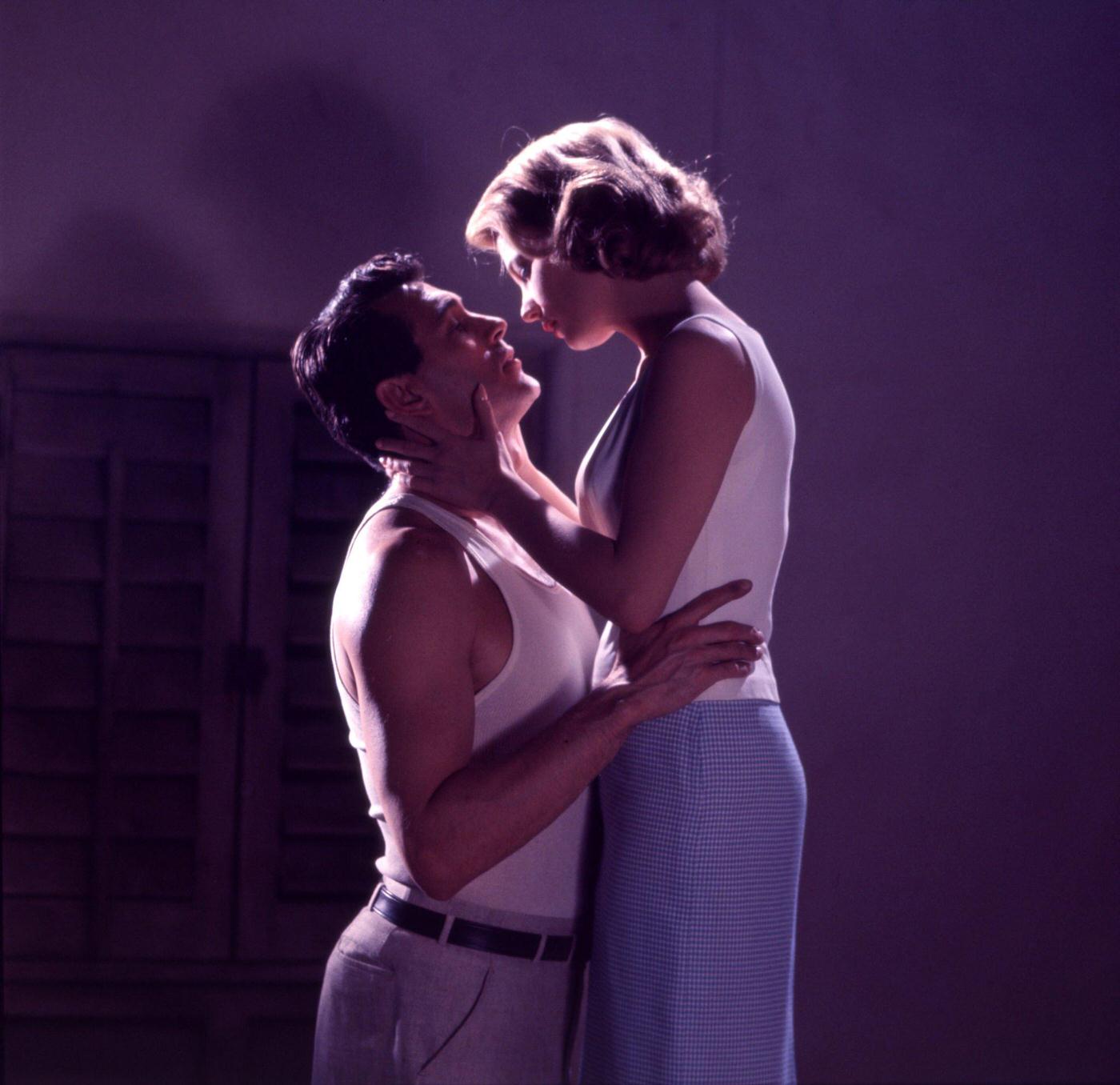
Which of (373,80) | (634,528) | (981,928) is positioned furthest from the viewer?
(981,928)

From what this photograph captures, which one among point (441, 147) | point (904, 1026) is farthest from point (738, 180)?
point (904, 1026)

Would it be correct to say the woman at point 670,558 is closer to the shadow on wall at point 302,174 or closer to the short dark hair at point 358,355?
the short dark hair at point 358,355

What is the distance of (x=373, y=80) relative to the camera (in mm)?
2604

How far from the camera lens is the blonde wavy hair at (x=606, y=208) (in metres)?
1.30

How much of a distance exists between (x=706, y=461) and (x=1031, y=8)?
2279 millimetres

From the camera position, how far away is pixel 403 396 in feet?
4.54

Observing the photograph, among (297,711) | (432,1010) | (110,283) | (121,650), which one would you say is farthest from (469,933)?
(110,283)

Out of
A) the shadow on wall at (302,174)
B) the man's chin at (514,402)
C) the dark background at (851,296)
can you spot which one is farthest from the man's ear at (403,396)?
the shadow on wall at (302,174)

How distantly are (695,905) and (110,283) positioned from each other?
81.2 inches

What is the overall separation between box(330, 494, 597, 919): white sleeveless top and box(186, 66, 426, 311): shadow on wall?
1486 mm

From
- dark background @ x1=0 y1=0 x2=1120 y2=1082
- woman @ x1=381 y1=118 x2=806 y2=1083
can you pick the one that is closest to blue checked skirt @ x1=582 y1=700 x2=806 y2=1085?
woman @ x1=381 y1=118 x2=806 y2=1083

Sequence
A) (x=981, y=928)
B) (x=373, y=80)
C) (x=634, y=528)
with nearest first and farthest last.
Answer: (x=634, y=528) < (x=373, y=80) < (x=981, y=928)

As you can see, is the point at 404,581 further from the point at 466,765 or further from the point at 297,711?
the point at 297,711

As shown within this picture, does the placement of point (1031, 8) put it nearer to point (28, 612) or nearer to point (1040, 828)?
point (1040, 828)
